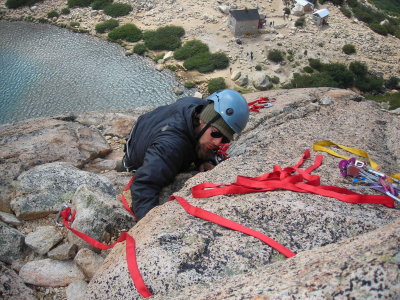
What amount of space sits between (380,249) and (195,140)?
3012mm

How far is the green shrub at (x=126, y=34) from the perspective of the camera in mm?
31403

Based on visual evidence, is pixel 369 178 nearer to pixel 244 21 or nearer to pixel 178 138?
pixel 178 138

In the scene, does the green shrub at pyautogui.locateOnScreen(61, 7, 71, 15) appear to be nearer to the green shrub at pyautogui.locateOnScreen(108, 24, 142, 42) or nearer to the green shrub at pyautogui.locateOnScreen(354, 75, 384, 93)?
the green shrub at pyautogui.locateOnScreen(108, 24, 142, 42)

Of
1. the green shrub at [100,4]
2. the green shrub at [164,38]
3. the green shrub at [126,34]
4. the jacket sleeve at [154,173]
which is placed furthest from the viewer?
the green shrub at [100,4]

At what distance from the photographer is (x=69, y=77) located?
24.1 metres

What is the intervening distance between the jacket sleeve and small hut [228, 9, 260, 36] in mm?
30237

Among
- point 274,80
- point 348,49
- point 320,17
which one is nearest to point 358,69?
point 348,49

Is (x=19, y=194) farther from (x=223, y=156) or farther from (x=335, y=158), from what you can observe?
(x=335, y=158)

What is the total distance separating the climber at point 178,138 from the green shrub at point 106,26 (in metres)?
30.3

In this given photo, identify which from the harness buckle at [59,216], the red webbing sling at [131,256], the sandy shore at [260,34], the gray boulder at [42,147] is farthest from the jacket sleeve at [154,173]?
the sandy shore at [260,34]

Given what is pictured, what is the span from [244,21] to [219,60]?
5.27m

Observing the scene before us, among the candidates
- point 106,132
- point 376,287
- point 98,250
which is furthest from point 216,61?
point 376,287

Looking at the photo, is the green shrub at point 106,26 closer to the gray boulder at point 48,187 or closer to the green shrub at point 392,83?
the green shrub at point 392,83

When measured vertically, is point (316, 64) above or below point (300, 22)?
below
